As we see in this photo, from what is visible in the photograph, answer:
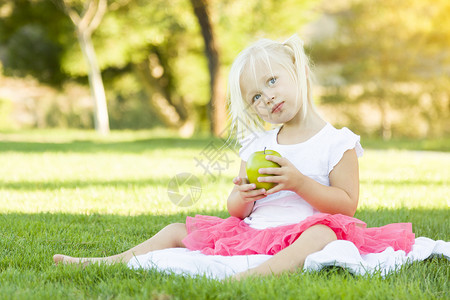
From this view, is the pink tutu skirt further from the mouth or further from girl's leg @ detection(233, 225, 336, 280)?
the mouth

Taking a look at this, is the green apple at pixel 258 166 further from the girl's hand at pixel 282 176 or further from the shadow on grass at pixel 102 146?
the shadow on grass at pixel 102 146

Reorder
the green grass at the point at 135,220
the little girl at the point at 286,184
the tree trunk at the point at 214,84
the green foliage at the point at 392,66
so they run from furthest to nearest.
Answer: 1. the green foliage at the point at 392,66
2. the tree trunk at the point at 214,84
3. the little girl at the point at 286,184
4. the green grass at the point at 135,220

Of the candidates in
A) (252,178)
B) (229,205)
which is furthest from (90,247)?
(252,178)

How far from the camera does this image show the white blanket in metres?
2.57

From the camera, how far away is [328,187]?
115 inches

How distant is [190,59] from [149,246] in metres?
19.4

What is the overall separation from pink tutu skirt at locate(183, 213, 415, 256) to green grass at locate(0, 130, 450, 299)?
0.25 meters

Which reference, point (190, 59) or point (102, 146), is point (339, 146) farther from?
point (190, 59)

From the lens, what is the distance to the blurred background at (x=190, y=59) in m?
19.1

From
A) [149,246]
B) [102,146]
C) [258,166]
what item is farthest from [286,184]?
[102,146]

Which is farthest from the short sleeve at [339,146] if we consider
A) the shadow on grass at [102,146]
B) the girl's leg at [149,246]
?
the shadow on grass at [102,146]

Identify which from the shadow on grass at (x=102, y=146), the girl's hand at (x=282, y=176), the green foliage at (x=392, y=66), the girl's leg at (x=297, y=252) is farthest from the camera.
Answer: the green foliage at (x=392, y=66)

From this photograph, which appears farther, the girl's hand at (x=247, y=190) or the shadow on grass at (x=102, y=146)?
the shadow on grass at (x=102, y=146)

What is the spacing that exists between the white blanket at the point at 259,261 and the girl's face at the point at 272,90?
0.81 meters
